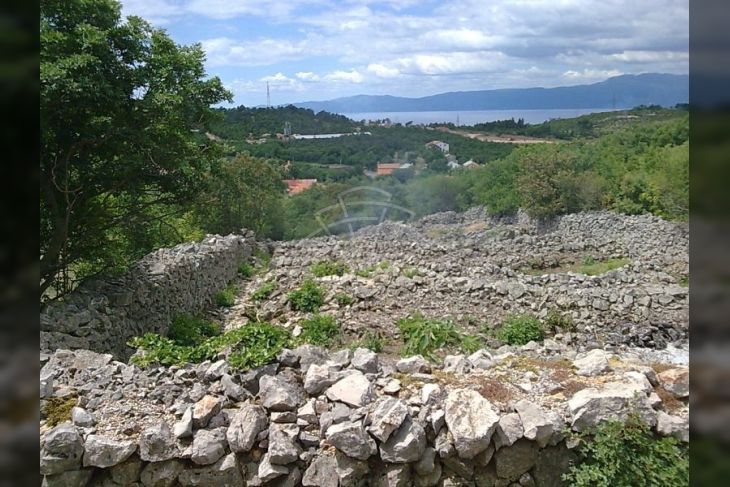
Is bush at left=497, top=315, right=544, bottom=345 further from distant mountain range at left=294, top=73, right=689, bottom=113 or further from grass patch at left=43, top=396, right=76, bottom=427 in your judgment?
grass patch at left=43, top=396, right=76, bottom=427

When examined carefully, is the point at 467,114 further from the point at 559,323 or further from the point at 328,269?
the point at 559,323

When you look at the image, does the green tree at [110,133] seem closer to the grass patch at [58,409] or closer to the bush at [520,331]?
the grass patch at [58,409]

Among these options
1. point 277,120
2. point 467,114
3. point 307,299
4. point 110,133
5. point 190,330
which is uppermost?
point 277,120

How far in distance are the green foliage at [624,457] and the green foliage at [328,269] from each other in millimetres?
6995

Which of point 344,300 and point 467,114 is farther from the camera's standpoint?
point 467,114

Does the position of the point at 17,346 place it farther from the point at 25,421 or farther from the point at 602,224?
the point at 602,224

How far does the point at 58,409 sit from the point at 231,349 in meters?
1.24

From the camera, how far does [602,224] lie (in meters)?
14.7

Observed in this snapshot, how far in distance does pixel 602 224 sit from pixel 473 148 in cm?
436

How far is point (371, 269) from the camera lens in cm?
970

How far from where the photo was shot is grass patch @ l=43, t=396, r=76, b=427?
3.24 meters

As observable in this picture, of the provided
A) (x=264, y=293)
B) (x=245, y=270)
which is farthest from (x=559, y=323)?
(x=245, y=270)

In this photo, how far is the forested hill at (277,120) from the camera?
12500mm

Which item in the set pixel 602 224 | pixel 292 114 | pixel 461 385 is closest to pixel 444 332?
pixel 461 385
